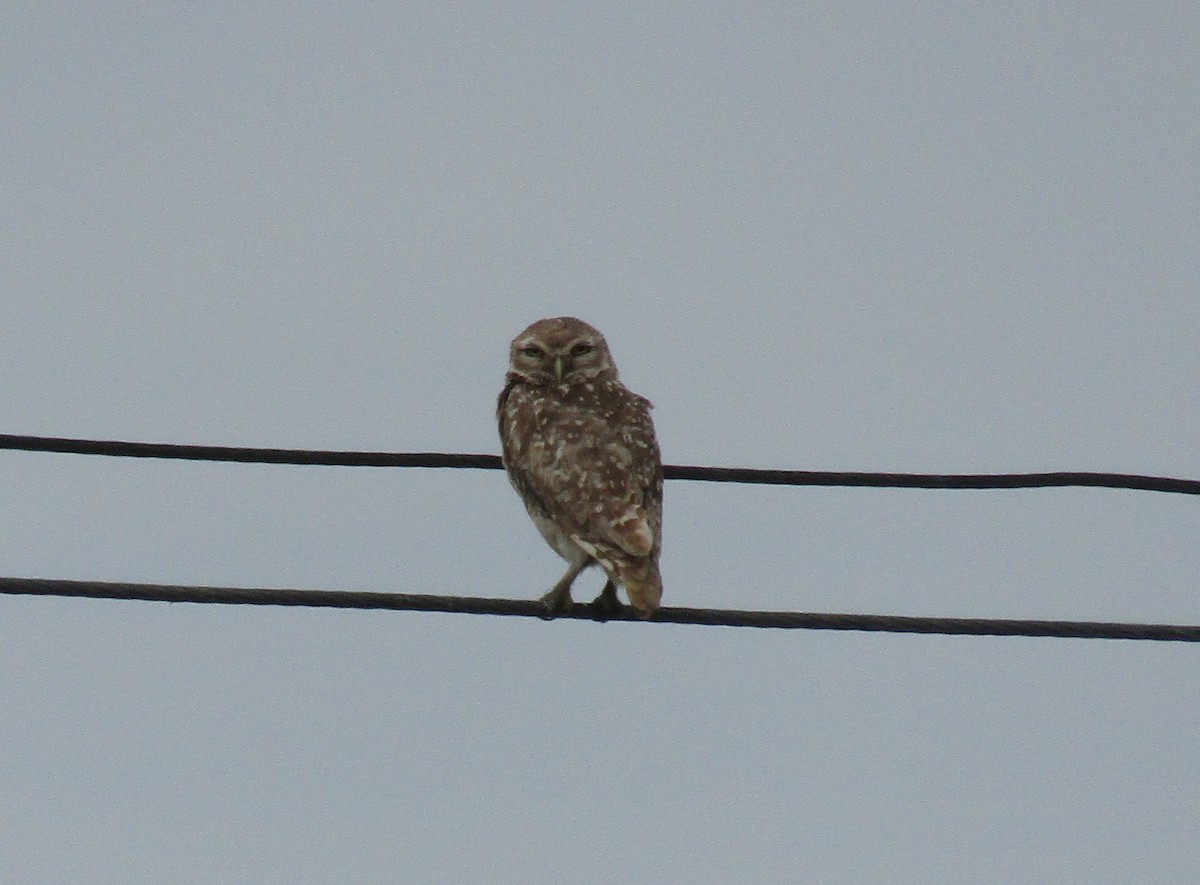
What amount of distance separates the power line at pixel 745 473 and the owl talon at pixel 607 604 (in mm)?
1030

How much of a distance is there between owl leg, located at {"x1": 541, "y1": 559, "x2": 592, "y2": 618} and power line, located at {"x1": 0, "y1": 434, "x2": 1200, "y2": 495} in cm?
101

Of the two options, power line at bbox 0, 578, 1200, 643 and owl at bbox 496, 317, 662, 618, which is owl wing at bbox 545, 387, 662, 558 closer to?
owl at bbox 496, 317, 662, 618

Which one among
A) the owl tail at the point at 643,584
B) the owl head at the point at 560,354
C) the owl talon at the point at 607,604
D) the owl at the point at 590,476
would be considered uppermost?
the owl head at the point at 560,354

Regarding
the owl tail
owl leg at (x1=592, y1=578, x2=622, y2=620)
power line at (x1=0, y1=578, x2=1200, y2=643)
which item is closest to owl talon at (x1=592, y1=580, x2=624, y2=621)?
owl leg at (x1=592, y1=578, x2=622, y2=620)

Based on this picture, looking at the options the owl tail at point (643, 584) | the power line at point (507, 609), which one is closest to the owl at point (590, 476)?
the owl tail at point (643, 584)

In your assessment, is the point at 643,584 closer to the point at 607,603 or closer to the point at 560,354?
the point at 607,603

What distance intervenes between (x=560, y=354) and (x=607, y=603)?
261 cm

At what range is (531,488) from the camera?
31.4 feet

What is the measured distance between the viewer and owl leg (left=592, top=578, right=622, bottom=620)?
895 cm

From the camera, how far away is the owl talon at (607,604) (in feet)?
29.3

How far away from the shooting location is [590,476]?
30.5 ft

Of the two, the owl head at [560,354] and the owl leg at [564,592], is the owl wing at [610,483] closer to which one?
the owl leg at [564,592]

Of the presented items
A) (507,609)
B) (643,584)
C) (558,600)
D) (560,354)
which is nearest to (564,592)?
(558,600)

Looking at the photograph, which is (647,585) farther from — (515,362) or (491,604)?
(515,362)
